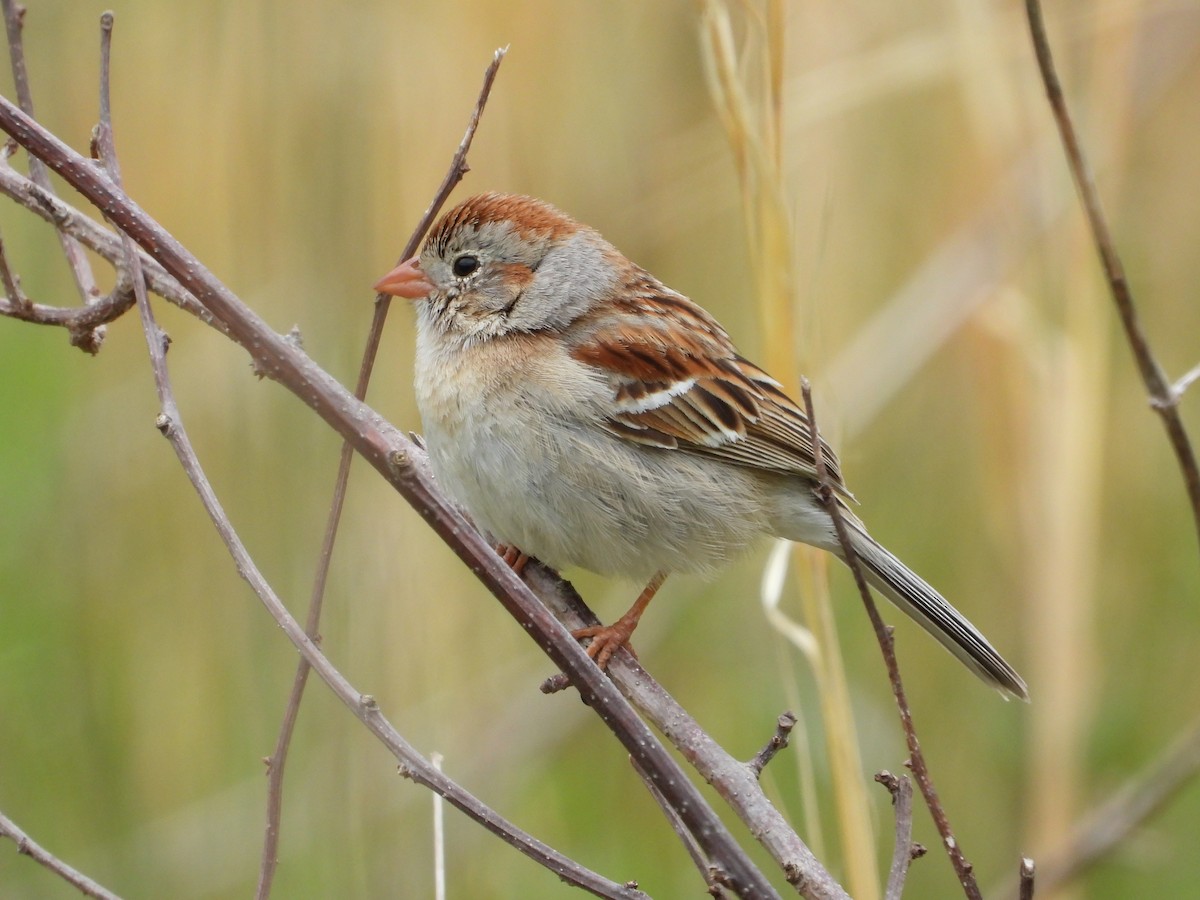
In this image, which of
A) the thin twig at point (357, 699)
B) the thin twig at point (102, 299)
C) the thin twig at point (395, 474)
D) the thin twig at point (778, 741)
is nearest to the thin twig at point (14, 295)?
the thin twig at point (102, 299)

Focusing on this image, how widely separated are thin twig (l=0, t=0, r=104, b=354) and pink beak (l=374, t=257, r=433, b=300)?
2.16ft

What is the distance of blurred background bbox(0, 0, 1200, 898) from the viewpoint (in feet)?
9.29

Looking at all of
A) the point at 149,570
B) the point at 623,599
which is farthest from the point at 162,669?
the point at 623,599

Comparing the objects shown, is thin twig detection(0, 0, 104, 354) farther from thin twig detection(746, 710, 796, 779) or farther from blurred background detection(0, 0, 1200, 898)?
thin twig detection(746, 710, 796, 779)

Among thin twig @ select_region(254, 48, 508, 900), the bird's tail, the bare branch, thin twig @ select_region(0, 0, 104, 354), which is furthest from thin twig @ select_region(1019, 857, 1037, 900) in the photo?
thin twig @ select_region(0, 0, 104, 354)

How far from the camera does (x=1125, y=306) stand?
1.53 m

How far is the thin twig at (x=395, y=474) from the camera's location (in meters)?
1.40

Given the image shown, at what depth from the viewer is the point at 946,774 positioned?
3.57m

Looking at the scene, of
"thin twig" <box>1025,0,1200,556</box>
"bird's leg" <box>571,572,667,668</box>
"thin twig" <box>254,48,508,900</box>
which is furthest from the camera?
"bird's leg" <box>571,572,667,668</box>

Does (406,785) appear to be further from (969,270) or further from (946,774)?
(969,270)

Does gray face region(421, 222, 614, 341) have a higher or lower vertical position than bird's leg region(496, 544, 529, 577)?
higher

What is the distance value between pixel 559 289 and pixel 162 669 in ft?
4.69

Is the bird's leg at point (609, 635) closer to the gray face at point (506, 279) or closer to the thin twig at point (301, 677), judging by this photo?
the thin twig at point (301, 677)

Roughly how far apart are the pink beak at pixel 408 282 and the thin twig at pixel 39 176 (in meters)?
0.66
